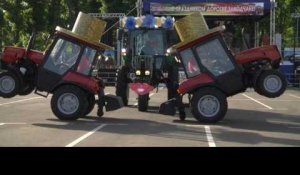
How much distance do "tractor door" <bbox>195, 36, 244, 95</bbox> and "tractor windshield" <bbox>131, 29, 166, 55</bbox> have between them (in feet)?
14.5

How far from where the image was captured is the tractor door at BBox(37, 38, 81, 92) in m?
13.8

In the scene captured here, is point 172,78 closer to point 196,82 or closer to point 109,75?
point 196,82

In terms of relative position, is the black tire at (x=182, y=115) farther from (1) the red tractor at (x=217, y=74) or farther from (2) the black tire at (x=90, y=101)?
(2) the black tire at (x=90, y=101)

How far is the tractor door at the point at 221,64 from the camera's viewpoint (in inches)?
516

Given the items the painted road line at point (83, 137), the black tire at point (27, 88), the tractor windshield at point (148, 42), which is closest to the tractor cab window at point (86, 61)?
the black tire at point (27, 88)

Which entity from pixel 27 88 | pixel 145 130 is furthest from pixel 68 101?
pixel 145 130

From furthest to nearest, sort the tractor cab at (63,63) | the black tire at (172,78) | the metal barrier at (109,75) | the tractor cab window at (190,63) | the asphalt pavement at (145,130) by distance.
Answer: the metal barrier at (109,75) → the black tire at (172,78) → the tractor cab at (63,63) → the tractor cab window at (190,63) → the asphalt pavement at (145,130)

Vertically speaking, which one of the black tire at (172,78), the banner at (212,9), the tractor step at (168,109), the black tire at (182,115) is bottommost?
the black tire at (182,115)

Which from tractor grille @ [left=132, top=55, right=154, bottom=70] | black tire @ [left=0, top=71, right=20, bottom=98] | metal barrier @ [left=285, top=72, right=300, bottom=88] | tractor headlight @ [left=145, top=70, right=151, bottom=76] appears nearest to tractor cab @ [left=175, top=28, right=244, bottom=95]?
tractor headlight @ [left=145, top=70, right=151, bottom=76]

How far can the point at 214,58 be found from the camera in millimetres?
13164

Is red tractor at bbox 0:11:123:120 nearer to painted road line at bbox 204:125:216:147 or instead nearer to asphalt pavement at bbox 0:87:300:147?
asphalt pavement at bbox 0:87:300:147

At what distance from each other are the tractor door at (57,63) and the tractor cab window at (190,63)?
2.63m

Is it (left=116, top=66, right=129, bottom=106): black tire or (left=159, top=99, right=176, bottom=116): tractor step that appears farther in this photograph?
(left=116, top=66, right=129, bottom=106): black tire
